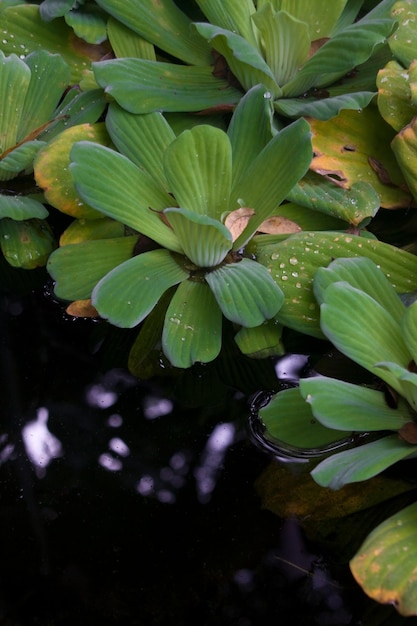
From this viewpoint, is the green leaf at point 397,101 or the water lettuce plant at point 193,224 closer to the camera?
the water lettuce plant at point 193,224

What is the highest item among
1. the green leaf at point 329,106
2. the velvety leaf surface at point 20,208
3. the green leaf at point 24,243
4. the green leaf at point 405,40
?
the green leaf at point 405,40

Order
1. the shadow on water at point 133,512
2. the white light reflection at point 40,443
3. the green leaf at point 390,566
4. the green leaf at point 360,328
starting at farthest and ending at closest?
the white light reflection at point 40,443
the green leaf at point 360,328
the shadow on water at point 133,512
the green leaf at point 390,566

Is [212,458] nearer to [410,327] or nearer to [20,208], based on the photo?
[410,327]

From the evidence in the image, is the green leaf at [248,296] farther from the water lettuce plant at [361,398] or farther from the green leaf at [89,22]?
the green leaf at [89,22]

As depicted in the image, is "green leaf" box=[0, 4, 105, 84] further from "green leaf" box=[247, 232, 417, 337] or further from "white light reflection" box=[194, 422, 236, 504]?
"white light reflection" box=[194, 422, 236, 504]

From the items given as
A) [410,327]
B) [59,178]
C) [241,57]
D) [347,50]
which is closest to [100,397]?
[59,178]

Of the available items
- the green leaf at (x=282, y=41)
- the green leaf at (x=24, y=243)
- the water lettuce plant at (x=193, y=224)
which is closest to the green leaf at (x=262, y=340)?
the water lettuce plant at (x=193, y=224)
